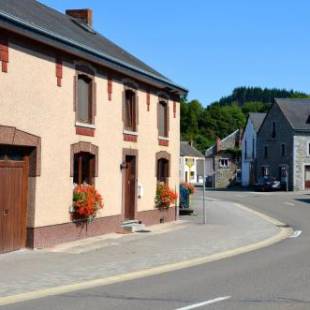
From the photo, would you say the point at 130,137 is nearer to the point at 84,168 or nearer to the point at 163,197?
the point at 84,168

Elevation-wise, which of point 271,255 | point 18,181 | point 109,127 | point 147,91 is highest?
point 147,91

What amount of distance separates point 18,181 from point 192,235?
260 inches

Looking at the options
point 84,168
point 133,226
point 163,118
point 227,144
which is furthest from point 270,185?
point 84,168

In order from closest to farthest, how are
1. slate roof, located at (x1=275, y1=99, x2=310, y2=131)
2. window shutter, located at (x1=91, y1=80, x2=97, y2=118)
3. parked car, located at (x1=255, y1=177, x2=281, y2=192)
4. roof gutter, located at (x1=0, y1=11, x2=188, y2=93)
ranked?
1. roof gutter, located at (x1=0, y1=11, x2=188, y2=93)
2. window shutter, located at (x1=91, y1=80, x2=97, y2=118)
3. parked car, located at (x1=255, y1=177, x2=281, y2=192)
4. slate roof, located at (x1=275, y1=99, x2=310, y2=131)

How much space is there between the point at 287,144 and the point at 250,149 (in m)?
12.2

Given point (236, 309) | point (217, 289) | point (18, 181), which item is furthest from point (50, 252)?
point (236, 309)

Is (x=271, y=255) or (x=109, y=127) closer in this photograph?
(x=271, y=255)

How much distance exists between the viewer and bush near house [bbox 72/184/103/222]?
1836 cm

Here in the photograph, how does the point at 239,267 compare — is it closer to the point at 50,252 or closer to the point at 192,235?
the point at 50,252

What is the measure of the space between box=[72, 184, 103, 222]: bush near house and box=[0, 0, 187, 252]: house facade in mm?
256

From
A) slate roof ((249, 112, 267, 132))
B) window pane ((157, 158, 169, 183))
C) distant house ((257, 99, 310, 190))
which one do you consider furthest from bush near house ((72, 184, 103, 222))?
slate roof ((249, 112, 267, 132))

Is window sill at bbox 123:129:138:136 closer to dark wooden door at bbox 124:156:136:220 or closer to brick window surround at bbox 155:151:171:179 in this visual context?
dark wooden door at bbox 124:156:136:220

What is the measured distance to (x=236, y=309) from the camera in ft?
28.6

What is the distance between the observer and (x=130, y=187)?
76.0 ft
